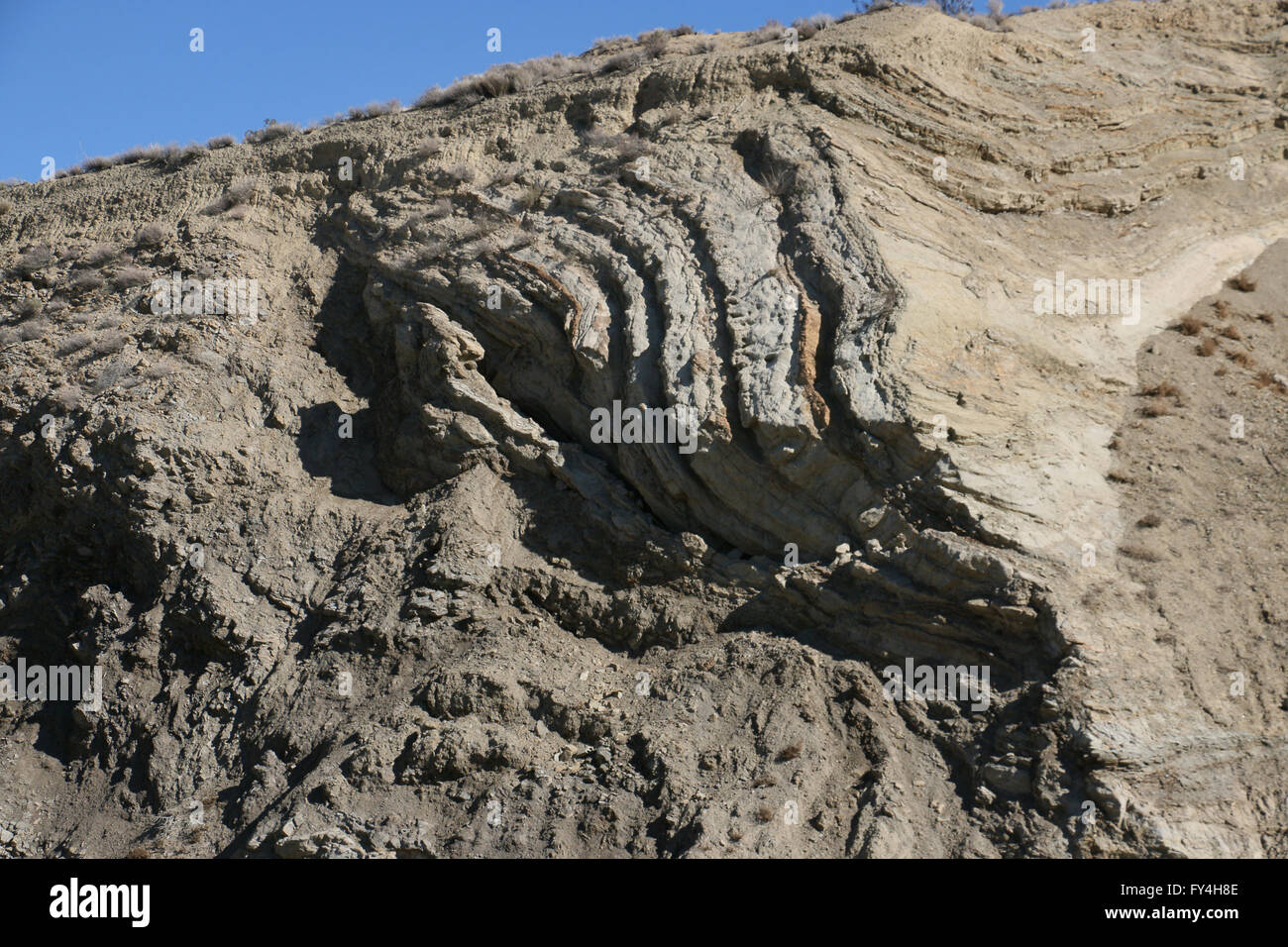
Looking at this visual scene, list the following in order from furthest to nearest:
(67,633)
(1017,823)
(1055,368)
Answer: (67,633) < (1055,368) < (1017,823)

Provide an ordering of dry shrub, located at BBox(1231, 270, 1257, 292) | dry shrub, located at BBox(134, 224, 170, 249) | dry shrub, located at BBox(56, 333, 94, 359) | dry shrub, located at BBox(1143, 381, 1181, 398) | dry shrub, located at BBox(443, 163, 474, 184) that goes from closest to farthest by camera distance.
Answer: dry shrub, located at BBox(1143, 381, 1181, 398) → dry shrub, located at BBox(1231, 270, 1257, 292) → dry shrub, located at BBox(56, 333, 94, 359) → dry shrub, located at BBox(443, 163, 474, 184) → dry shrub, located at BBox(134, 224, 170, 249)

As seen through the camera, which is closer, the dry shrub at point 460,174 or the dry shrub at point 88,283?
the dry shrub at point 460,174

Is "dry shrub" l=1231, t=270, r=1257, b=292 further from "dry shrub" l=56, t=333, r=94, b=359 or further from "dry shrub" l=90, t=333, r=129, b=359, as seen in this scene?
"dry shrub" l=56, t=333, r=94, b=359

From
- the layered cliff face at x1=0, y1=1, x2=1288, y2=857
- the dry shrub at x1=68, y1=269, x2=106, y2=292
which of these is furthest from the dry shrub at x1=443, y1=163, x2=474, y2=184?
the dry shrub at x1=68, y1=269, x2=106, y2=292

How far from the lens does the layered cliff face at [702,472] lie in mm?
9344

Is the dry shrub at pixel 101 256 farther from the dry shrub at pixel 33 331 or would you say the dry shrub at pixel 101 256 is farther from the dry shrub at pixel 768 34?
the dry shrub at pixel 768 34

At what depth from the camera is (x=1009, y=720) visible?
9.09 metres

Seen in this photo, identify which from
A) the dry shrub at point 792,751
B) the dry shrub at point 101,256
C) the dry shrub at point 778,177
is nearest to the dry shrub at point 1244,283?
the dry shrub at point 778,177

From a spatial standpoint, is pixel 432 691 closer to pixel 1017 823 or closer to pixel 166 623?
pixel 166 623

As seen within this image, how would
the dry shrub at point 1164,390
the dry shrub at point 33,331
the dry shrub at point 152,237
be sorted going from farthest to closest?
1. the dry shrub at point 152,237
2. the dry shrub at point 33,331
3. the dry shrub at point 1164,390

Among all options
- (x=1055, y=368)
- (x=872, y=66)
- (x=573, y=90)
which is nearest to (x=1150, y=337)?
(x=1055, y=368)

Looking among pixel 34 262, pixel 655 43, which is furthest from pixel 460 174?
pixel 34 262

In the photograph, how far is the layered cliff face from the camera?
9344 millimetres

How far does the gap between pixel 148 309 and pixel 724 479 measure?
820 centimetres
